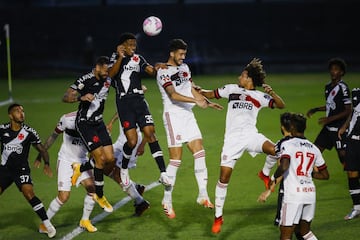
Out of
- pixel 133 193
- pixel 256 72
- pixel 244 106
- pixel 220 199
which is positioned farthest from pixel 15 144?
pixel 256 72

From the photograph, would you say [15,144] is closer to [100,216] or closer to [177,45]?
[100,216]

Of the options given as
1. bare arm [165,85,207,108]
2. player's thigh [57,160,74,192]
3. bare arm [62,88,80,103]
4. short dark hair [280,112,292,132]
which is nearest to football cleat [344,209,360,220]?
bare arm [165,85,207,108]

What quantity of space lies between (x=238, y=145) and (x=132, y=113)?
6.84 feet

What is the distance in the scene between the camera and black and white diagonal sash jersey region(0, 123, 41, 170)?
1074 cm

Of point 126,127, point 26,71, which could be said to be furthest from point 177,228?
point 26,71

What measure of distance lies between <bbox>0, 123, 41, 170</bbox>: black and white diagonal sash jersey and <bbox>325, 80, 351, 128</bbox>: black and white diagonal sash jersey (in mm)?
5399

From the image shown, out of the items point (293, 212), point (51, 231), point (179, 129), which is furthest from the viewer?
point (179, 129)

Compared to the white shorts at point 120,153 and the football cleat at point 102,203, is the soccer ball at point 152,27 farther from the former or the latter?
the football cleat at point 102,203

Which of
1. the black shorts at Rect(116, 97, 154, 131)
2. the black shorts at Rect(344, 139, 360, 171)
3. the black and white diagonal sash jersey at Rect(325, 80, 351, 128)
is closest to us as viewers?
the black shorts at Rect(344, 139, 360, 171)

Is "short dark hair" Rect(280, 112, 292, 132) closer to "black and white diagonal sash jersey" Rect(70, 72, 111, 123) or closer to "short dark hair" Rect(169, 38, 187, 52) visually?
"short dark hair" Rect(169, 38, 187, 52)

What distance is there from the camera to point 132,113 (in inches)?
469

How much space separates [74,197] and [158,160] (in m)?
2.53

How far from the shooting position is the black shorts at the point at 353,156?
1145 centimetres

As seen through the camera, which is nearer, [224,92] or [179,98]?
[224,92]
